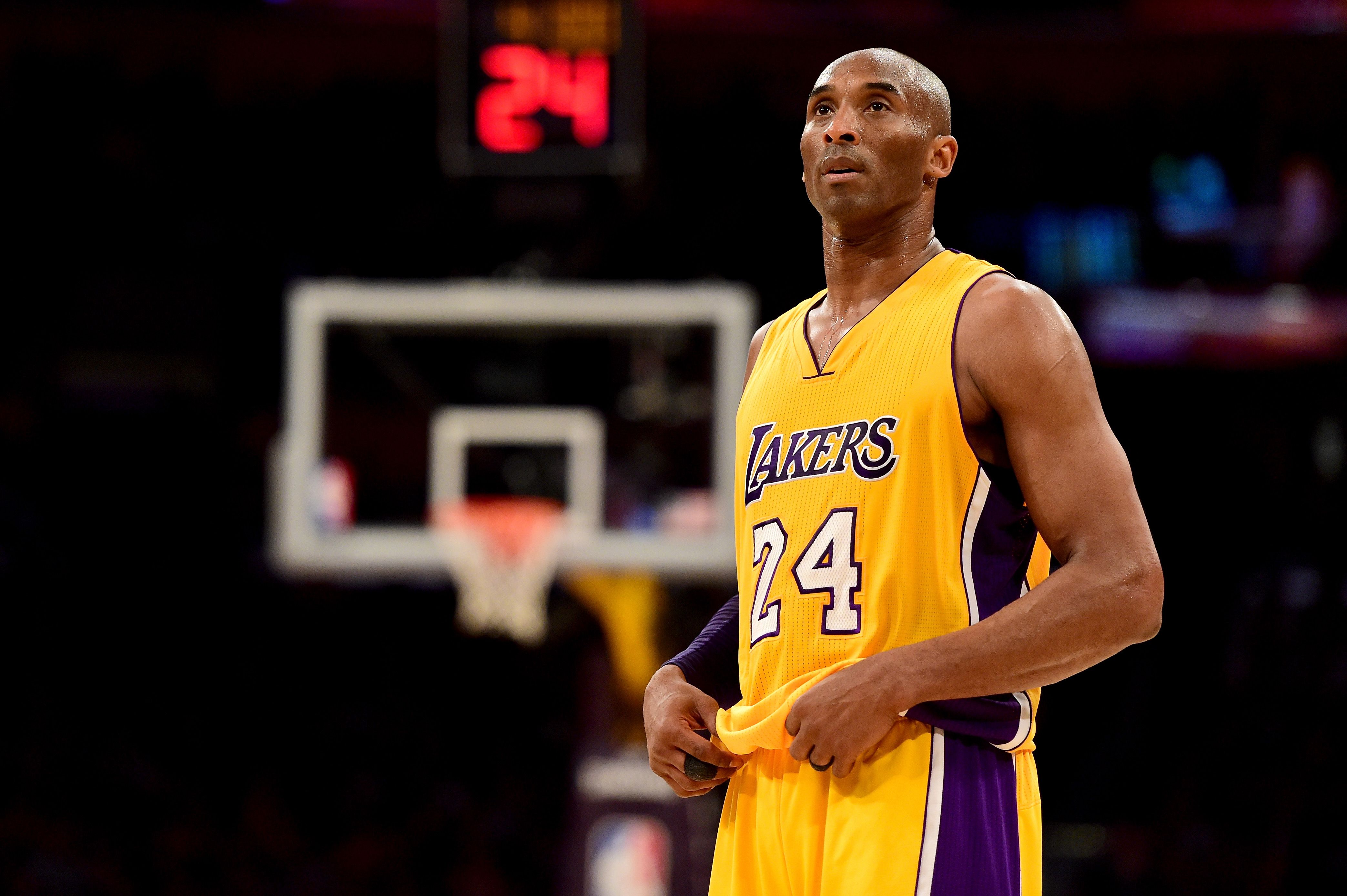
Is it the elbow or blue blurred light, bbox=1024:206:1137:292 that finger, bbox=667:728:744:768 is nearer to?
the elbow

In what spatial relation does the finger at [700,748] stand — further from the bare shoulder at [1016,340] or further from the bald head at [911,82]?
the bald head at [911,82]

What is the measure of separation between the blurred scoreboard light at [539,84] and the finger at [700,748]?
5366 millimetres

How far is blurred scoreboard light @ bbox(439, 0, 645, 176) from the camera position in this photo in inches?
287

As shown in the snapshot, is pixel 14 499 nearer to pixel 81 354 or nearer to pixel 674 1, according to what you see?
pixel 81 354

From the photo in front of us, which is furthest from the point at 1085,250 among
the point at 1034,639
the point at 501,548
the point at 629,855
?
the point at 1034,639

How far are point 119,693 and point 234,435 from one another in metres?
2.40

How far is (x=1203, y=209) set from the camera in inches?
493

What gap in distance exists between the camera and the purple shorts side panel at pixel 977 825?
6.38ft

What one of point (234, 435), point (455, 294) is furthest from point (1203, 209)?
point (234, 435)

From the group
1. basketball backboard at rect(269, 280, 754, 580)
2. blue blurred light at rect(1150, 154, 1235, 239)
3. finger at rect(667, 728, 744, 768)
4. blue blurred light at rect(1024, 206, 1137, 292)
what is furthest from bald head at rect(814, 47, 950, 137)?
blue blurred light at rect(1150, 154, 1235, 239)

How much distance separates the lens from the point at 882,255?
2291mm

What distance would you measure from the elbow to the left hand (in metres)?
0.32

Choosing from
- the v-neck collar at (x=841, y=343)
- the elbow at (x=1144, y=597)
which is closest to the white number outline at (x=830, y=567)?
the v-neck collar at (x=841, y=343)

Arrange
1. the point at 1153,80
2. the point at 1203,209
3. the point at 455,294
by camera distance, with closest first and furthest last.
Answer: the point at 455,294 → the point at 1203,209 → the point at 1153,80
